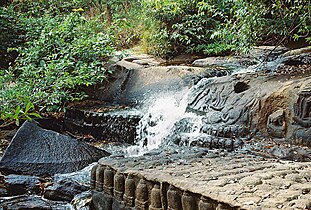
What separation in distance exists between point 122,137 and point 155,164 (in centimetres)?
394

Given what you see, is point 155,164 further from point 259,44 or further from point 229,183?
point 259,44

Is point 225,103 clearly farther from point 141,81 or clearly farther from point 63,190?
point 141,81

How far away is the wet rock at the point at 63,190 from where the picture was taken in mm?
4914

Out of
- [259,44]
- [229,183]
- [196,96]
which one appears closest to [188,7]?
[259,44]

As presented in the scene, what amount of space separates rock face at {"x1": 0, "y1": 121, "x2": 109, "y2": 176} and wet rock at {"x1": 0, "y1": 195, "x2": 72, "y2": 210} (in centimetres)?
91

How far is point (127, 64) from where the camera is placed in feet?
32.2

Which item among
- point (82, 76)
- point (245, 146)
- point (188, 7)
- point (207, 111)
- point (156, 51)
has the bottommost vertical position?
point (245, 146)

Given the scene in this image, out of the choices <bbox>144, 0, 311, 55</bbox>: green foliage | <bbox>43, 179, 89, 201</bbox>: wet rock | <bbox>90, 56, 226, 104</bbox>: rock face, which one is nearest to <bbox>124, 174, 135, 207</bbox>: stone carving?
<bbox>43, 179, 89, 201</bbox>: wet rock

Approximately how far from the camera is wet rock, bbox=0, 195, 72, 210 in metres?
4.66

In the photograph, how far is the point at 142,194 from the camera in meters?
3.37

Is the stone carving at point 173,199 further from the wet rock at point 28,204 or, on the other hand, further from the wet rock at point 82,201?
the wet rock at point 28,204

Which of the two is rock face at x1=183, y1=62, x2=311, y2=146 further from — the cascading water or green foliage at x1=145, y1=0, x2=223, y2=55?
green foliage at x1=145, y1=0, x2=223, y2=55

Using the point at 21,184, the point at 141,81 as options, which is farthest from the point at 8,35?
the point at 21,184

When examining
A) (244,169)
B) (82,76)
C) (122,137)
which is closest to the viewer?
(244,169)
